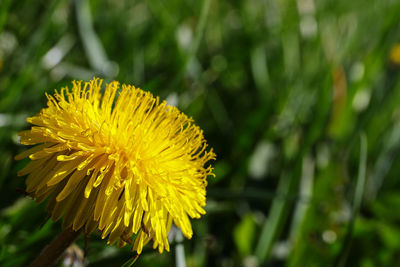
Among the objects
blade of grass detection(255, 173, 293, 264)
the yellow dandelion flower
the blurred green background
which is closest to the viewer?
the yellow dandelion flower

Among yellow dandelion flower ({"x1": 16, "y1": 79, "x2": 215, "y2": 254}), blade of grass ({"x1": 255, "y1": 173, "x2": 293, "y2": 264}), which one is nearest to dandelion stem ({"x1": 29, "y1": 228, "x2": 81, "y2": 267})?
yellow dandelion flower ({"x1": 16, "y1": 79, "x2": 215, "y2": 254})

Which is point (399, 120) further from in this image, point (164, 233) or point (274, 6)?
point (164, 233)

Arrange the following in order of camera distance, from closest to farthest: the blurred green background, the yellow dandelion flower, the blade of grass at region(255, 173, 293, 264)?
the yellow dandelion flower
the blurred green background
the blade of grass at region(255, 173, 293, 264)

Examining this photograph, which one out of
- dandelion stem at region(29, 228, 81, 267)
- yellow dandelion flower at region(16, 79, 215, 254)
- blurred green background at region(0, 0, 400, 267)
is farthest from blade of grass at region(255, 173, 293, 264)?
dandelion stem at region(29, 228, 81, 267)

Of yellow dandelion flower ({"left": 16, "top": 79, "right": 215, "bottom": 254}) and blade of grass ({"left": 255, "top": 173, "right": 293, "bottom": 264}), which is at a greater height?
yellow dandelion flower ({"left": 16, "top": 79, "right": 215, "bottom": 254})

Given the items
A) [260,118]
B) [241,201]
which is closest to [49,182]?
[241,201]

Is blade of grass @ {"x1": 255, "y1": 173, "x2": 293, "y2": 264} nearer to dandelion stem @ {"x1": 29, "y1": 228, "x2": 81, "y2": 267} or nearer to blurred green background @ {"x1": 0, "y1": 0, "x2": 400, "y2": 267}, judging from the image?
blurred green background @ {"x1": 0, "y1": 0, "x2": 400, "y2": 267}

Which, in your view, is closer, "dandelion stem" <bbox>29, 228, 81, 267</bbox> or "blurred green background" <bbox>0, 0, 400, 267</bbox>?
"dandelion stem" <bbox>29, 228, 81, 267</bbox>
